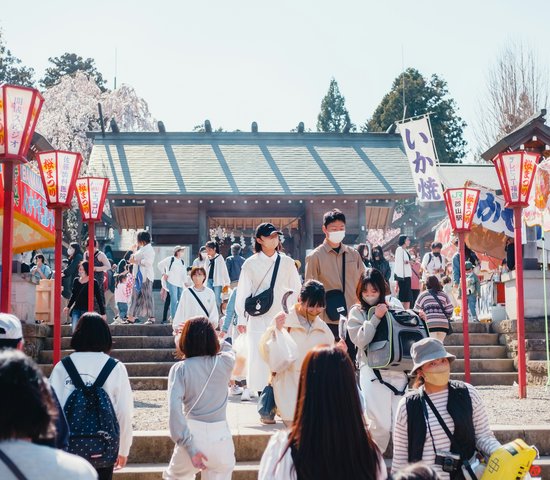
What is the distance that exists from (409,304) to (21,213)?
24.4 ft

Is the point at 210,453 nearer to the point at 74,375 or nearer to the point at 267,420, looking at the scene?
the point at 74,375

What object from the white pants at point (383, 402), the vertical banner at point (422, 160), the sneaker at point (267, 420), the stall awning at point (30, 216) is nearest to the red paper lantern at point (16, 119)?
the sneaker at point (267, 420)

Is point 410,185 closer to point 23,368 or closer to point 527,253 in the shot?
point 527,253

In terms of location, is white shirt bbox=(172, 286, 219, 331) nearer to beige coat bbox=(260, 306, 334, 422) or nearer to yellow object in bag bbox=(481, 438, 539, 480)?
beige coat bbox=(260, 306, 334, 422)

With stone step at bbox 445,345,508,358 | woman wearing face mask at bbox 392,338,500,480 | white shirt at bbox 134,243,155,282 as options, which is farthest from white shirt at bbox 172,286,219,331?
woman wearing face mask at bbox 392,338,500,480

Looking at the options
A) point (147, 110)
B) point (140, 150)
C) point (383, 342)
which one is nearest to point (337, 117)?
point (147, 110)

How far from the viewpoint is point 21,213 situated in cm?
1229

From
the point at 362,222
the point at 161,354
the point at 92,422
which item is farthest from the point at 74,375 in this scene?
the point at 362,222

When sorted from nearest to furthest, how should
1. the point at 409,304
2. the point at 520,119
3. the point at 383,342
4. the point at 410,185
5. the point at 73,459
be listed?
the point at 73,459 < the point at 383,342 < the point at 409,304 < the point at 410,185 < the point at 520,119

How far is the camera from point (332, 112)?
1861 inches

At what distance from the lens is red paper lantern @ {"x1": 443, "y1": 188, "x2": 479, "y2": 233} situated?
1176 centimetres

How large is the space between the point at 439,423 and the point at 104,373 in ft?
6.73

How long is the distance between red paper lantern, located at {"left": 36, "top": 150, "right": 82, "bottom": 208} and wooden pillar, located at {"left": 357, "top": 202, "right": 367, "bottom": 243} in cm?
1271

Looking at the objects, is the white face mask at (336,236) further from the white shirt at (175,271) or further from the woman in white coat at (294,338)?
the white shirt at (175,271)
